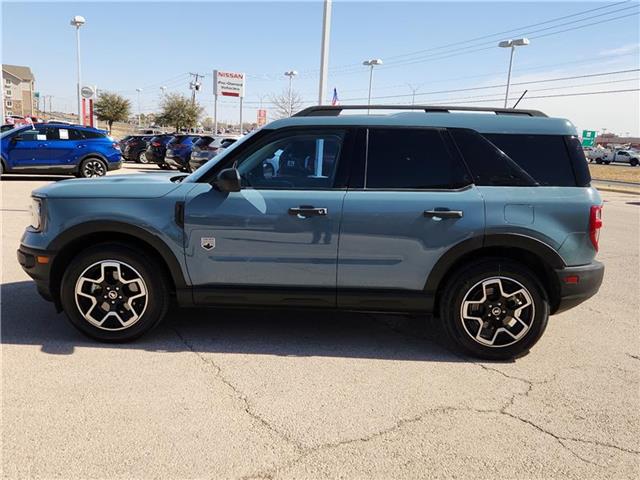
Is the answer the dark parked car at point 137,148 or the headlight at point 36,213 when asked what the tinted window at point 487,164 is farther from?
the dark parked car at point 137,148

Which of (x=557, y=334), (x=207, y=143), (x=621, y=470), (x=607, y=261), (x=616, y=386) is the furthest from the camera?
(x=207, y=143)

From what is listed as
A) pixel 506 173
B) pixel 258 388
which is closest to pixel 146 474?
pixel 258 388

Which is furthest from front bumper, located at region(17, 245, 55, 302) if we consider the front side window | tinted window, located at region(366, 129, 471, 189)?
tinted window, located at region(366, 129, 471, 189)

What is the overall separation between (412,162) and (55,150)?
46.9 feet

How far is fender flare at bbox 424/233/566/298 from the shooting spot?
3775 mm

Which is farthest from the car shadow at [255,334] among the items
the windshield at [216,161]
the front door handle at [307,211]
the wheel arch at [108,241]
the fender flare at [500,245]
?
the windshield at [216,161]

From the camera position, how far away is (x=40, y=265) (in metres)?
3.94

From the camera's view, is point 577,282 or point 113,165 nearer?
point 577,282

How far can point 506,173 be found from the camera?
3.87 m

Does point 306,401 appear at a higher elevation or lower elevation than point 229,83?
lower

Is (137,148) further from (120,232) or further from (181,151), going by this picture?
(120,232)

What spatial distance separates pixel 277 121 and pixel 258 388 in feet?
6.63

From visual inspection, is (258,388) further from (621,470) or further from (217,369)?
(621,470)

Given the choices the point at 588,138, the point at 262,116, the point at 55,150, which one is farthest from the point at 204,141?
the point at 588,138
